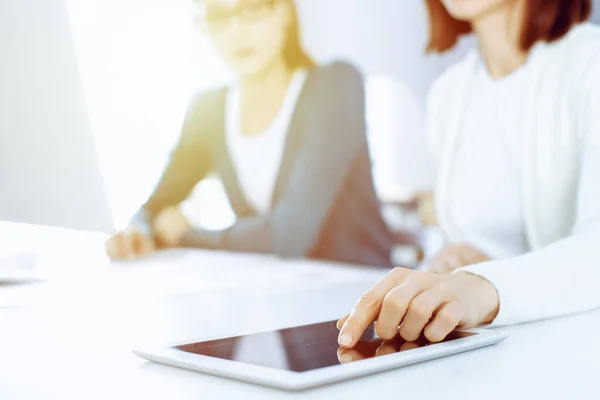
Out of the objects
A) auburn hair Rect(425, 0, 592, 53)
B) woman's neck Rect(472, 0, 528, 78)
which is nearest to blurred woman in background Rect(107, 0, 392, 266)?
woman's neck Rect(472, 0, 528, 78)

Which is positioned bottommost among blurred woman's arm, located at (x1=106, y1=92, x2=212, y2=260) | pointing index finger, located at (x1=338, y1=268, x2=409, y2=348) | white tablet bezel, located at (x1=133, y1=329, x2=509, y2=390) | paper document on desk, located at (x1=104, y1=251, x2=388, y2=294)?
white tablet bezel, located at (x1=133, y1=329, x2=509, y2=390)

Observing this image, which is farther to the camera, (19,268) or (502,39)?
(502,39)

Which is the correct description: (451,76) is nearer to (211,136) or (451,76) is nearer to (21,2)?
(211,136)

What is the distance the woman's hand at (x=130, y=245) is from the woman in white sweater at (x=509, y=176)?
79cm

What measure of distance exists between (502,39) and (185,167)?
0.94m

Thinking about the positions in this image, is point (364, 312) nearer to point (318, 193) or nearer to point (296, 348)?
point (296, 348)

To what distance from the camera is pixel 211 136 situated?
78.0 inches

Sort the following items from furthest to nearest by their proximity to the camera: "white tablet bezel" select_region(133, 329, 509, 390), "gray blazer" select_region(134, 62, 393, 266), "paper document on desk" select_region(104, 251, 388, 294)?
"gray blazer" select_region(134, 62, 393, 266), "paper document on desk" select_region(104, 251, 388, 294), "white tablet bezel" select_region(133, 329, 509, 390)

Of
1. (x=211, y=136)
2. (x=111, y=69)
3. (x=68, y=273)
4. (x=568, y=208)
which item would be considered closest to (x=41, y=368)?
(x=68, y=273)

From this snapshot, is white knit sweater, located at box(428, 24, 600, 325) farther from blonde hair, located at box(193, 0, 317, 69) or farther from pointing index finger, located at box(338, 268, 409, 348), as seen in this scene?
blonde hair, located at box(193, 0, 317, 69)

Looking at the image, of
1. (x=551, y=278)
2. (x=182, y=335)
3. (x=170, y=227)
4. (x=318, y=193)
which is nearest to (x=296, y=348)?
(x=182, y=335)

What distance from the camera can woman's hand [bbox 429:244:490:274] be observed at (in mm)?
1212

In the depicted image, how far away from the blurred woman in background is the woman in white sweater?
0.27 m

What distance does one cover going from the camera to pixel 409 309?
1.80 ft
